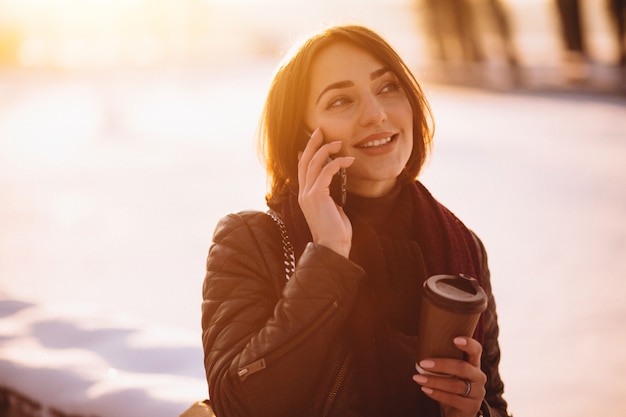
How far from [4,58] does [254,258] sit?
28417 millimetres

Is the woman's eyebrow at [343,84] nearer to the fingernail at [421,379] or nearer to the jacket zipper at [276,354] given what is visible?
the jacket zipper at [276,354]

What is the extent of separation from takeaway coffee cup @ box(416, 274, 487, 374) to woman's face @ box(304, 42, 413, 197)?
54 centimetres

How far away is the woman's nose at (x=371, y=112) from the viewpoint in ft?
6.56

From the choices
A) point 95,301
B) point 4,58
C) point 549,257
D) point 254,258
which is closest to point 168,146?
point 95,301

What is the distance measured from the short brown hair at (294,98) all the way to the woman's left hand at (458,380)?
0.81 m

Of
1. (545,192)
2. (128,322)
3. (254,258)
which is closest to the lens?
(254,258)

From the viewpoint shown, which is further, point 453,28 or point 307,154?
point 453,28

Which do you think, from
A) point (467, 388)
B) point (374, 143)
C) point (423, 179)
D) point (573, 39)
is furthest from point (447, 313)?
point (573, 39)

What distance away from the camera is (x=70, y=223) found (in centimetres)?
732

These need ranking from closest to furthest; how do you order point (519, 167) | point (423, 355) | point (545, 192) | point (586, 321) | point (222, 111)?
1. point (423, 355)
2. point (586, 321)
3. point (545, 192)
4. point (519, 167)
5. point (222, 111)

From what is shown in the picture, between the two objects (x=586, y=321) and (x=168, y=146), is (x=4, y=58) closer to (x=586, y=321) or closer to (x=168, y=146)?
(x=168, y=146)

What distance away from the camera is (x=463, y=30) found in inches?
971

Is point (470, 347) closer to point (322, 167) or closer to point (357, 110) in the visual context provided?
point (322, 167)

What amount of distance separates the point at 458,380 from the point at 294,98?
102cm
